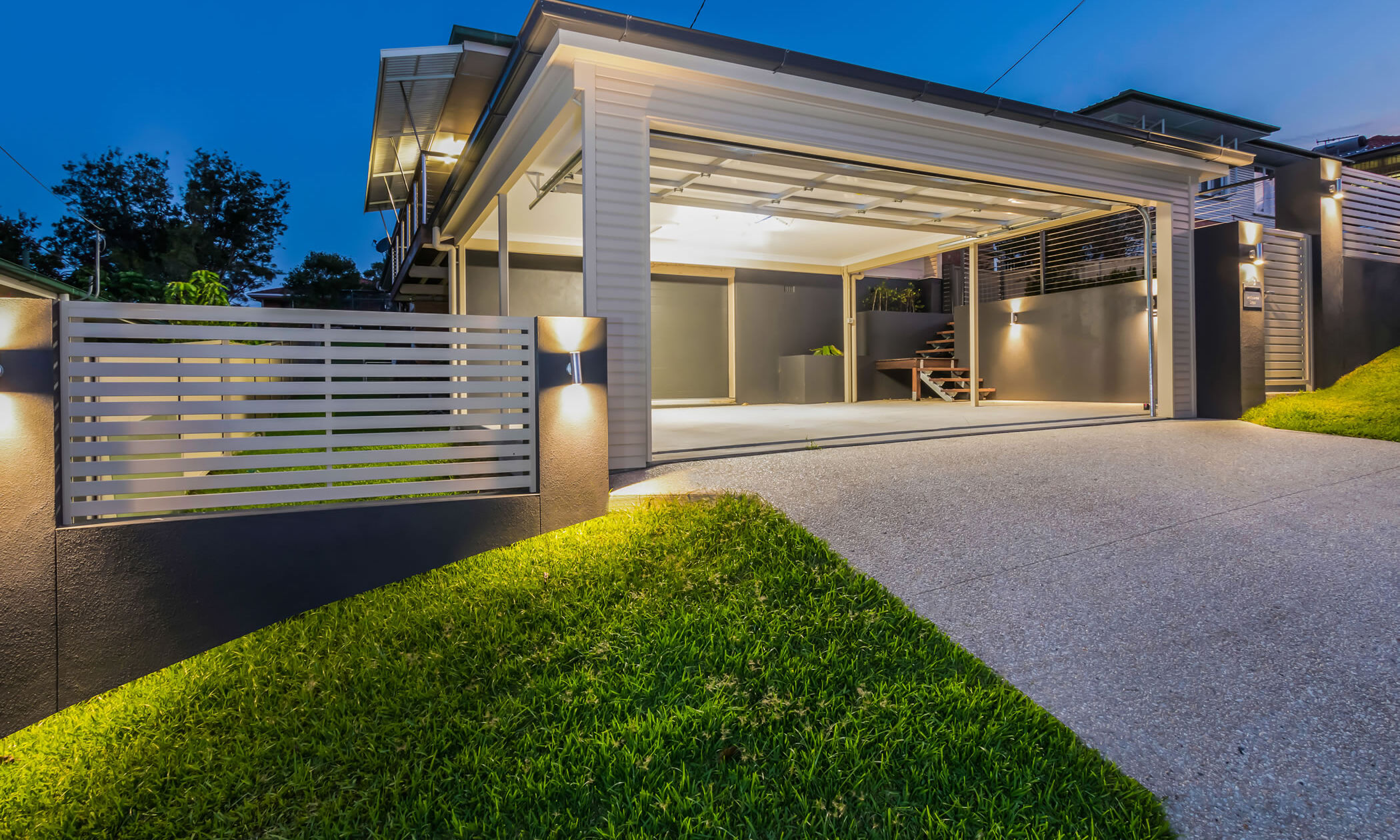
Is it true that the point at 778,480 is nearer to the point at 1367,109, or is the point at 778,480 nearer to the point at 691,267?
the point at 691,267

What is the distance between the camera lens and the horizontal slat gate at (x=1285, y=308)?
822 cm

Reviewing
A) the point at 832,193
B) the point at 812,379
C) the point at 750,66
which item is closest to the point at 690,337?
the point at 812,379

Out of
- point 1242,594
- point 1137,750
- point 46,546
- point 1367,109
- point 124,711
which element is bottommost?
point 124,711

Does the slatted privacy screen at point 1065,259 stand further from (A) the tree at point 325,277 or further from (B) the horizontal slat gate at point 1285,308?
(A) the tree at point 325,277

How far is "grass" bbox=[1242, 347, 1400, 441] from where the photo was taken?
6.16 meters

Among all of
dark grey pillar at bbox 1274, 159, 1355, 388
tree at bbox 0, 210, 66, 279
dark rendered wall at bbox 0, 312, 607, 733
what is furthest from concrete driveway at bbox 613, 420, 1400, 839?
tree at bbox 0, 210, 66, 279

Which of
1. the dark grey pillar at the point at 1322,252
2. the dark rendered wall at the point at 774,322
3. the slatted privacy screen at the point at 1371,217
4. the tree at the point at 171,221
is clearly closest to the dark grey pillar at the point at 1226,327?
the dark grey pillar at the point at 1322,252

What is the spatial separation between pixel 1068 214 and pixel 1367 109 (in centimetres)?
5383

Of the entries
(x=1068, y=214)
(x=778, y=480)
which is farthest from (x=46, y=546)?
(x=1068, y=214)

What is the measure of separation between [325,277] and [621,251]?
115ft

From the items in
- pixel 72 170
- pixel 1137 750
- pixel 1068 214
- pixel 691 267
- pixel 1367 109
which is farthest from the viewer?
pixel 1367 109

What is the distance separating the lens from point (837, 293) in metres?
14.1

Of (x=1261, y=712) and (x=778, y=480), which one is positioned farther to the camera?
(x=778, y=480)

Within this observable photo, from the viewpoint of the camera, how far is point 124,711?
298 centimetres
